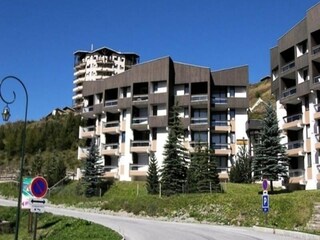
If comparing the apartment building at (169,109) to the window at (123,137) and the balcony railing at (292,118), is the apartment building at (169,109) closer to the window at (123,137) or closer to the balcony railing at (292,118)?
the window at (123,137)

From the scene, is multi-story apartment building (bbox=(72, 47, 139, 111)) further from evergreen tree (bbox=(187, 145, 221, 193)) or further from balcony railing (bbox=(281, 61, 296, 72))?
evergreen tree (bbox=(187, 145, 221, 193))

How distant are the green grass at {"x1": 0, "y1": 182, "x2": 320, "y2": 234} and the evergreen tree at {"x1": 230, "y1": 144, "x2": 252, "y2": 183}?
4421 millimetres

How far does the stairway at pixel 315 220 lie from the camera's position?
93.7 ft

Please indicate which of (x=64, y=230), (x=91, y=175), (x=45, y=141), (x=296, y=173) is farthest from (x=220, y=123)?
(x=45, y=141)

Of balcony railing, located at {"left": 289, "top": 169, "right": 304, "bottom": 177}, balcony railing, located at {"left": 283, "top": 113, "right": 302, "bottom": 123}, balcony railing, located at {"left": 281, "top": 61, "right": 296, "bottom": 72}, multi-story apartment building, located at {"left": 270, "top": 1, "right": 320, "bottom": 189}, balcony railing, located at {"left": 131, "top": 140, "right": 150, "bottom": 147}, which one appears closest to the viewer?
multi-story apartment building, located at {"left": 270, "top": 1, "right": 320, "bottom": 189}

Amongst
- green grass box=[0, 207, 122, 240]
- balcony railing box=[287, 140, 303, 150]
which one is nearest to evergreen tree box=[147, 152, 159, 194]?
green grass box=[0, 207, 122, 240]

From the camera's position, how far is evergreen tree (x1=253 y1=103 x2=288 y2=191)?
40812 millimetres

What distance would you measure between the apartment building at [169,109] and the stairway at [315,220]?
23.3m

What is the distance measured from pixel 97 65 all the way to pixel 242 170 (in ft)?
271

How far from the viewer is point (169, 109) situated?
182 ft

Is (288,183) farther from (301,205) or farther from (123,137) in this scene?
(123,137)

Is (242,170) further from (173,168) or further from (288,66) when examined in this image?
(288,66)

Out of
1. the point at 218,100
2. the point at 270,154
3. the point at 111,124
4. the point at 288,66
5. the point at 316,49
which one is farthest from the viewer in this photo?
the point at 111,124

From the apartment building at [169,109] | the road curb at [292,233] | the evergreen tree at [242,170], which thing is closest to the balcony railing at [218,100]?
the apartment building at [169,109]
